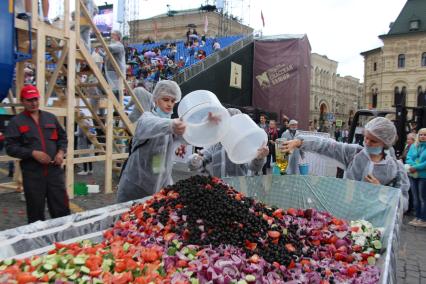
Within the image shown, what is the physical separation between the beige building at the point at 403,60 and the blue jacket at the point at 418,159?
5963 centimetres

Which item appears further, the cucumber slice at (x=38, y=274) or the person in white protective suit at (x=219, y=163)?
the person in white protective suit at (x=219, y=163)

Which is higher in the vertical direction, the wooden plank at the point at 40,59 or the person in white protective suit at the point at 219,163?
the wooden plank at the point at 40,59

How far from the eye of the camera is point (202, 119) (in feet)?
10.8

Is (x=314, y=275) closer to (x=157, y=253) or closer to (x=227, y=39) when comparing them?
(x=157, y=253)

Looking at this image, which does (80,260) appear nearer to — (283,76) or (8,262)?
(8,262)

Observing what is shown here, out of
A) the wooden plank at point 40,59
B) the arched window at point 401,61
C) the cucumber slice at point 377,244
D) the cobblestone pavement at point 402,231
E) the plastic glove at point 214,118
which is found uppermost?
the arched window at point 401,61

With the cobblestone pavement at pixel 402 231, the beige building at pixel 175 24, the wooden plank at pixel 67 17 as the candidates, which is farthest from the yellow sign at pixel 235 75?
the beige building at pixel 175 24

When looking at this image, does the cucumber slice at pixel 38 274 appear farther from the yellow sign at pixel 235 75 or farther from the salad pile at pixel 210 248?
the yellow sign at pixel 235 75

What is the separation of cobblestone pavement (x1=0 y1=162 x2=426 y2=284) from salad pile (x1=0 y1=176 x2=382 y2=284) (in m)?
2.21

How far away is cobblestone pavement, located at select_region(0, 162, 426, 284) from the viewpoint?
4723 mm

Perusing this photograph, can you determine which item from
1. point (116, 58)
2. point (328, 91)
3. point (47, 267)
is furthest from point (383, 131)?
point (328, 91)

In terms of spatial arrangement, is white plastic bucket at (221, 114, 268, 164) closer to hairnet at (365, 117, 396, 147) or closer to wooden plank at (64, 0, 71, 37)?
hairnet at (365, 117, 396, 147)

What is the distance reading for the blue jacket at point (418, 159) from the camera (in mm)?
6910

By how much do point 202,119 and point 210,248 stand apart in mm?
1282
